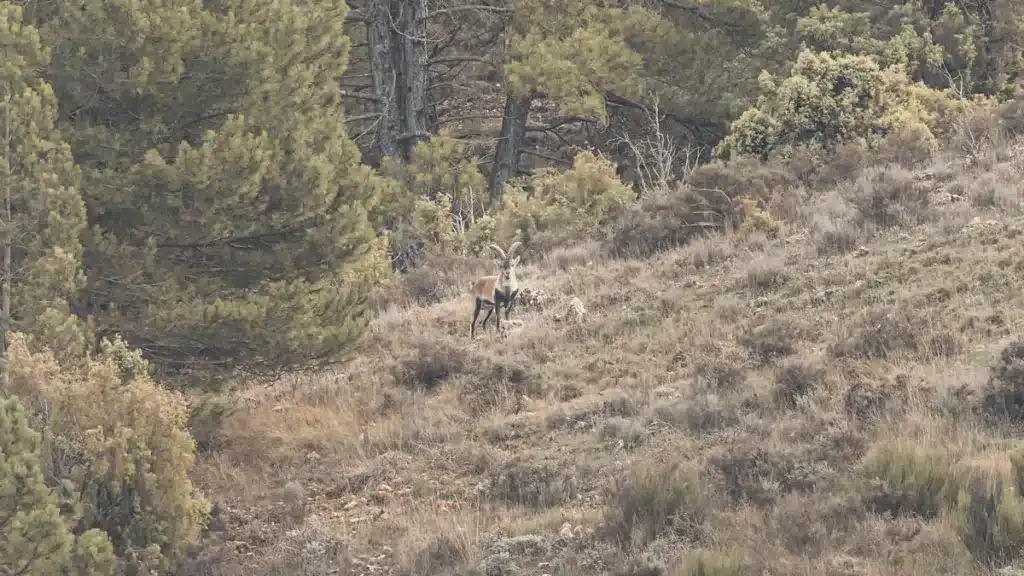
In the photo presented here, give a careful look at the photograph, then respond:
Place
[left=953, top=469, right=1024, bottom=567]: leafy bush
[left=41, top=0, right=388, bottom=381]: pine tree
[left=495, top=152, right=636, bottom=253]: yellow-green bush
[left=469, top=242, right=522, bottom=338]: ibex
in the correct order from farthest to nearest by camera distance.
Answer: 1. [left=495, top=152, right=636, bottom=253]: yellow-green bush
2. [left=469, top=242, right=522, bottom=338]: ibex
3. [left=41, top=0, right=388, bottom=381]: pine tree
4. [left=953, top=469, right=1024, bottom=567]: leafy bush

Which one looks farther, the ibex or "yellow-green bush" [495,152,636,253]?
"yellow-green bush" [495,152,636,253]

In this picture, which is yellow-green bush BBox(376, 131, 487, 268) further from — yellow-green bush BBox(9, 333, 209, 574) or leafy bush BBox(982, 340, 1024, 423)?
leafy bush BBox(982, 340, 1024, 423)

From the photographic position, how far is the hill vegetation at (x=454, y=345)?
23.2 ft

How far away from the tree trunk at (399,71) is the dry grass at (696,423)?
314 inches

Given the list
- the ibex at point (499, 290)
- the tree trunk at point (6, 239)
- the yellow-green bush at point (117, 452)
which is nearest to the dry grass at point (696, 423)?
the ibex at point (499, 290)

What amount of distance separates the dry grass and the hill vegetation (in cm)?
3

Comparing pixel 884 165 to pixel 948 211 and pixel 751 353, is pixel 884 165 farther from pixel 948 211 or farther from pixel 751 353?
pixel 751 353

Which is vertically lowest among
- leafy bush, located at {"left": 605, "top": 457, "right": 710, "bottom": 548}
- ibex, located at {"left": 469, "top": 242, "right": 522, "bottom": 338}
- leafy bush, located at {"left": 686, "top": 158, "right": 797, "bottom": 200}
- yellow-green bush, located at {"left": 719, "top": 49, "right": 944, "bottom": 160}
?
leafy bush, located at {"left": 605, "top": 457, "right": 710, "bottom": 548}

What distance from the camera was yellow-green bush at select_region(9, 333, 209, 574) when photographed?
7840 millimetres

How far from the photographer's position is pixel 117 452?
8.02 m

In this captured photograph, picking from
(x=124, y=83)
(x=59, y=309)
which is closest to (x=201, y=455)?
(x=59, y=309)

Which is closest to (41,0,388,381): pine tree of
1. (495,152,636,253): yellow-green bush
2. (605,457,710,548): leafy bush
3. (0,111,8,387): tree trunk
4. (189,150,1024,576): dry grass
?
(0,111,8,387): tree trunk

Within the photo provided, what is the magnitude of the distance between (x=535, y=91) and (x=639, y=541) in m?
15.0

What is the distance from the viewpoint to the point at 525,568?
727 cm
